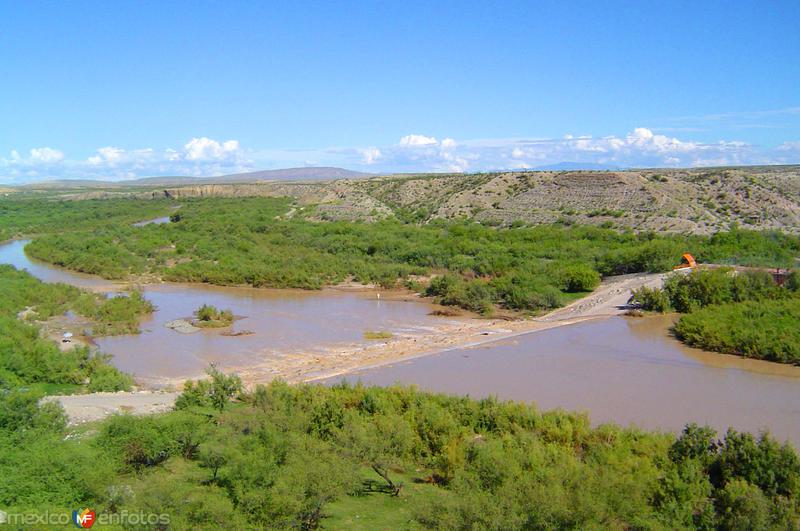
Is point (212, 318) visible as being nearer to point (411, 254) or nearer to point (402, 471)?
point (402, 471)

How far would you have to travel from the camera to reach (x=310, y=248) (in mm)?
45875

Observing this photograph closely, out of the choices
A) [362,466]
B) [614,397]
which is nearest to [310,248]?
[614,397]

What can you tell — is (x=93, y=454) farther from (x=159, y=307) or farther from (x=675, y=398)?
(x=159, y=307)

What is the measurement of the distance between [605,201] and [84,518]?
165 feet

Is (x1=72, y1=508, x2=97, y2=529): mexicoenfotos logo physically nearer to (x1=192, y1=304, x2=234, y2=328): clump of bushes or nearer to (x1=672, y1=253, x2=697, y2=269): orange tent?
(x1=192, y1=304, x2=234, y2=328): clump of bushes

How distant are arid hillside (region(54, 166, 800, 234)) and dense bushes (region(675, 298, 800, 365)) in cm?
2163

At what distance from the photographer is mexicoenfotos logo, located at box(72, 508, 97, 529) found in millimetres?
8328

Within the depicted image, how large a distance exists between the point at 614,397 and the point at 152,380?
1322 centimetres

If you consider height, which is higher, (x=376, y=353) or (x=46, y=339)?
(x=46, y=339)

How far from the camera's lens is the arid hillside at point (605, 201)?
47.0 meters

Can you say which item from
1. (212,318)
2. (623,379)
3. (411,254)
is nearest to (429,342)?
(623,379)

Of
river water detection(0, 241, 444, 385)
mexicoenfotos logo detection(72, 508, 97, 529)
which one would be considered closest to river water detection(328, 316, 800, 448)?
river water detection(0, 241, 444, 385)

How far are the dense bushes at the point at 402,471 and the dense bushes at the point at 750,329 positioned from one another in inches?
423

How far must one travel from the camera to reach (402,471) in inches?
477
